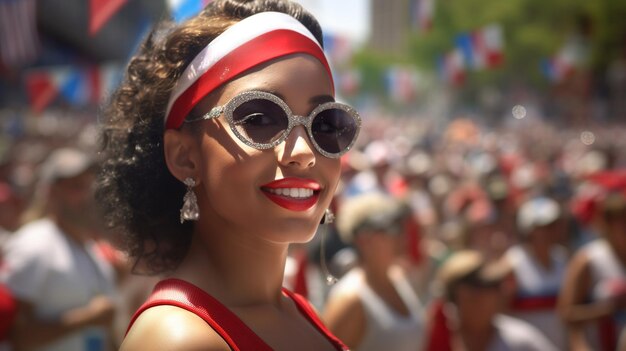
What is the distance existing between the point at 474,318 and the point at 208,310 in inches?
99.7

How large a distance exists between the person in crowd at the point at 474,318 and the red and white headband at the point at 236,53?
240 cm

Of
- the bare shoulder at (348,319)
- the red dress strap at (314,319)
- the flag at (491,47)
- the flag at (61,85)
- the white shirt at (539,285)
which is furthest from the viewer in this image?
the flag at (491,47)

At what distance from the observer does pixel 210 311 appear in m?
1.54

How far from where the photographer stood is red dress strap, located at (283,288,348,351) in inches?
72.3

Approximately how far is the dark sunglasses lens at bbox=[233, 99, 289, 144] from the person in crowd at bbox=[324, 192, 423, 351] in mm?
2049

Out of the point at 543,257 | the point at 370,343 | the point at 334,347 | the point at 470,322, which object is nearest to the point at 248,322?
the point at 334,347

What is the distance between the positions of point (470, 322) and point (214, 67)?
8.56 feet

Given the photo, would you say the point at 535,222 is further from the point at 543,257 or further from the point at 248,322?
the point at 248,322

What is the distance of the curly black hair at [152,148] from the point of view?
1761 millimetres

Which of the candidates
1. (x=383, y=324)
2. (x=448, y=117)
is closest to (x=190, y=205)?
(x=383, y=324)

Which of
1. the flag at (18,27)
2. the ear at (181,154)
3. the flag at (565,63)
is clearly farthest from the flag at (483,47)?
the ear at (181,154)

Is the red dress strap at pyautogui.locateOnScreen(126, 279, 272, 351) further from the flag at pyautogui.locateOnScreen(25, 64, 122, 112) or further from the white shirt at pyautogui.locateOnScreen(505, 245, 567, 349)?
the flag at pyautogui.locateOnScreen(25, 64, 122, 112)

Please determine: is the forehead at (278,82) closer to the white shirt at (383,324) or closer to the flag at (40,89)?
the white shirt at (383,324)

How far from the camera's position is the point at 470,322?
12.5 ft
